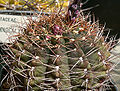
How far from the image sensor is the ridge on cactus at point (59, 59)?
45 centimetres

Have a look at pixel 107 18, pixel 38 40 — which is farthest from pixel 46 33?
pixel 107 18

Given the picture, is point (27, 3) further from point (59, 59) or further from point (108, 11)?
point (108, 11)

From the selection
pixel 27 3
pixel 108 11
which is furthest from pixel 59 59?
pixel 108 11

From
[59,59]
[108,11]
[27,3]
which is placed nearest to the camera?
[59,59]

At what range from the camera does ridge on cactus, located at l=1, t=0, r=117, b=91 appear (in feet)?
1.47

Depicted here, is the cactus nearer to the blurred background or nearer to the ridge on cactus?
the ridge on cactus

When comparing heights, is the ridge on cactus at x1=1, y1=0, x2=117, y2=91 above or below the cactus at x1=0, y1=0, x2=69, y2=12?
below

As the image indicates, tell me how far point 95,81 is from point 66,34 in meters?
0.15

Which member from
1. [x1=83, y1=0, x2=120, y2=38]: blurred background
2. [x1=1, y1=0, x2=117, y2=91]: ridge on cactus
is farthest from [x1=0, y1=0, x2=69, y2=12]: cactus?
[x1=83, y1=0, x2=120, y2=38]: blurred background

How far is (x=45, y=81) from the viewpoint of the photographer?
1.50 feet

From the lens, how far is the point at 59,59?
0.45 meters

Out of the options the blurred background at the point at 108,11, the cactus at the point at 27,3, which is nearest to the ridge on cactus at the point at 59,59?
the cactus at the point at 27,3

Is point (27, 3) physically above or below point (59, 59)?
above

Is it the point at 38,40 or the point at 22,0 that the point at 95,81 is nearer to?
the point at 38,40
